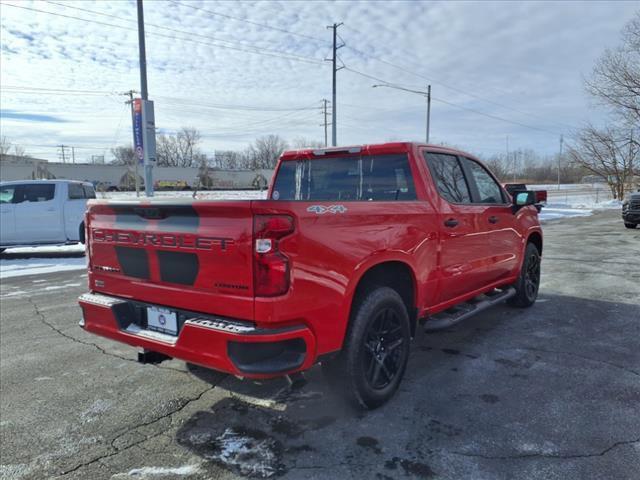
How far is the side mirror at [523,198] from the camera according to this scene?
5227mm

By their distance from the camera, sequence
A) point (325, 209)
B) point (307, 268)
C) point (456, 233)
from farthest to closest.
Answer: point (456, 233)
point (325, 209)
point (307, 268)

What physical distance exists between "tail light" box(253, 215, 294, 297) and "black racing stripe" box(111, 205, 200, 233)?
18.2 inches

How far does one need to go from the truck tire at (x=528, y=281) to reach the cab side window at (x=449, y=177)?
1882 mm

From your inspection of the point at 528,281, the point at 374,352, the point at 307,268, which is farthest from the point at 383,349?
the point at 528,281

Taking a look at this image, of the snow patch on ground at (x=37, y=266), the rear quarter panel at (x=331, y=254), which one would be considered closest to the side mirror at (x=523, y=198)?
the rear quarter panel at (x=331, y=254)

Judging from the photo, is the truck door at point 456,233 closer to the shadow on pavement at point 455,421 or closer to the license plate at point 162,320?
the shadow on pavement at point 455,421

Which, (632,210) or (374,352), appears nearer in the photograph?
(374,352)

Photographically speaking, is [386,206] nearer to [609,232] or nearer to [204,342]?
[204,342]

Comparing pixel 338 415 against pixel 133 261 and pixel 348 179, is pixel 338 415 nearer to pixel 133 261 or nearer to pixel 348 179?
pixel 133 261

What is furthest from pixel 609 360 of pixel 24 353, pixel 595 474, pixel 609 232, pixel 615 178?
pixel 615 178

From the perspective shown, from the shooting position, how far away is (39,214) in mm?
10883

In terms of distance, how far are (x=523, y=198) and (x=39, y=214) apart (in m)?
10.6

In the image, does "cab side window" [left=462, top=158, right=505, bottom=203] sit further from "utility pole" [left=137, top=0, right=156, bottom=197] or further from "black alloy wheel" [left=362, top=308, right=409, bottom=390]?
"utility pole" [left=137, top=0, right=156, bottom=197]

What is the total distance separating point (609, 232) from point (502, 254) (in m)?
13.0
